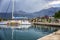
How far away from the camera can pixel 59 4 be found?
23.5 meters

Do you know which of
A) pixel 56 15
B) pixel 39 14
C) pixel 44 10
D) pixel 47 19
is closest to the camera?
pixel 47 19

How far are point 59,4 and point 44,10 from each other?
1980 millimetres

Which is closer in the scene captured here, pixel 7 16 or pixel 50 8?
pixel 7 16

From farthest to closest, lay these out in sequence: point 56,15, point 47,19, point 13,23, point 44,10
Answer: point 44,10 → point 56,15 → point 47,19 → point 13,23

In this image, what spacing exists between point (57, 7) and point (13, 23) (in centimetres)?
843

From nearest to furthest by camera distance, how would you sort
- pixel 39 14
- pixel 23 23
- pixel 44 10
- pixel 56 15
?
pixel 23 23 < pixel 56 15 < pixel 44 10 < pixel 39 14

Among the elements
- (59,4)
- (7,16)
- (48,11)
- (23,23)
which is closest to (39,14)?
(48,11)

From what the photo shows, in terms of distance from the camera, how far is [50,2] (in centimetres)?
2369

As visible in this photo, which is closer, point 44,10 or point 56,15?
point 56,15

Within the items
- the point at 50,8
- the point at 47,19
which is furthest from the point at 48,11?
the point at 47,19

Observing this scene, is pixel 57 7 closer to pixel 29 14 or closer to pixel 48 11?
pixel 48 11

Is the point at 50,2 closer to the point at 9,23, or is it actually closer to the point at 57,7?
the point at 57,7

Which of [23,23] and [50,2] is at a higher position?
[50,2]

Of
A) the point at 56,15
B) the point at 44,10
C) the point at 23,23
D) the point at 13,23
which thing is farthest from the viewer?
the point at 44,10
